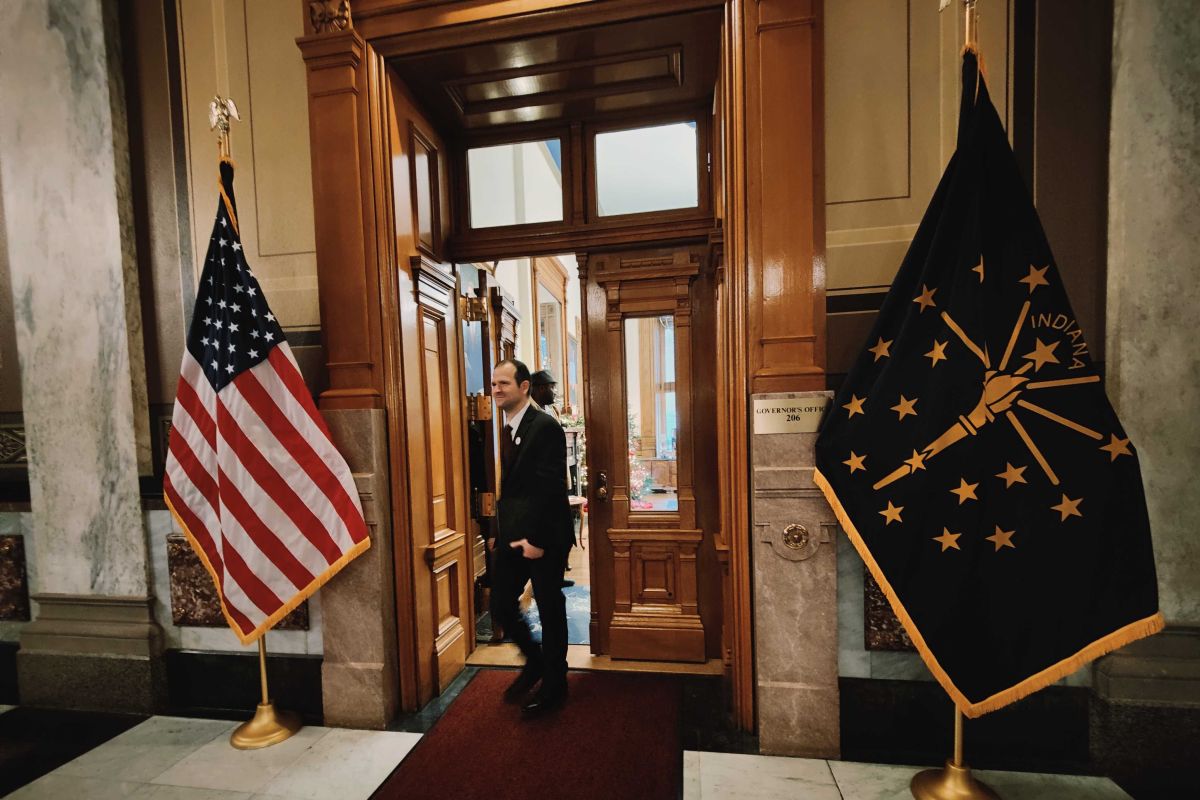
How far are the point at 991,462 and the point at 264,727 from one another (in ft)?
11.1

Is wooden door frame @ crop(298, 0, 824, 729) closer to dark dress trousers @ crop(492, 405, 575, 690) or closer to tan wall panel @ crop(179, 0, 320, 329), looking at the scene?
tan wall panel @ crop(179, 0, 320, 329)

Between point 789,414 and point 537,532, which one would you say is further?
point 537,532

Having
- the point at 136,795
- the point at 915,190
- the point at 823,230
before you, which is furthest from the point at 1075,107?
the point at 136,795

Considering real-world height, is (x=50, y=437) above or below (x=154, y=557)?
above

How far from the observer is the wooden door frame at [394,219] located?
85.0 inches

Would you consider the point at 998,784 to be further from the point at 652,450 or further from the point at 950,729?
the point at 652,450

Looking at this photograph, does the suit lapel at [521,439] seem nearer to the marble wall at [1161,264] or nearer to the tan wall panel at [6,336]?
the marble wall at [1161,264]

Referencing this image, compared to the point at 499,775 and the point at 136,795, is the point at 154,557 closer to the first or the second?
the point at 136,795

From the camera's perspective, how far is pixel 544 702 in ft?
8.38

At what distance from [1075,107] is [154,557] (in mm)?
4932

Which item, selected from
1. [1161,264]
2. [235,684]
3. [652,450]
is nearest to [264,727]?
[235,684]

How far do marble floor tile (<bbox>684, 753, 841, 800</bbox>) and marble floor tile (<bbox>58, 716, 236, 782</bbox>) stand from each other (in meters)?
2.36

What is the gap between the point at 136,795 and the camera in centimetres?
205

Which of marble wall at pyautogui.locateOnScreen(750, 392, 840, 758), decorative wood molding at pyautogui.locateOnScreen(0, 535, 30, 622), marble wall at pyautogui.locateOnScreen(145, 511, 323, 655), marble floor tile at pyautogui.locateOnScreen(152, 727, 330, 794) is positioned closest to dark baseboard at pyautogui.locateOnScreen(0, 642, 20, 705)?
decorative wood molding at pyautogui.locateOnScreen(0, 535, 30, 622)
